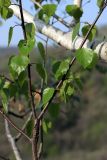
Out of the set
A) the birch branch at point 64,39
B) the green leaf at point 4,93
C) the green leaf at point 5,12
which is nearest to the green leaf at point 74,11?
the birch branch at point 64,39

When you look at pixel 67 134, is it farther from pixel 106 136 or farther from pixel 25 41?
pixel 25 41

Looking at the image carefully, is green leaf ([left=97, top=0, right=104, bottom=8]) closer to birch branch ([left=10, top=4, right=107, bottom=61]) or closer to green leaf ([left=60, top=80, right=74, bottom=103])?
birch branch ([left=10, top=4, right=107, bottom=61])

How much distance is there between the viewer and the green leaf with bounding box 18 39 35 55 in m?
1.77

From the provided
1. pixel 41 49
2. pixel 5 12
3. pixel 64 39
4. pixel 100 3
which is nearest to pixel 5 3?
pixel 5 12

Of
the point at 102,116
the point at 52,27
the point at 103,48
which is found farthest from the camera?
the point at 102,116

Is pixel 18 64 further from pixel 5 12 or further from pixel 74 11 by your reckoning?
pixel 74 11

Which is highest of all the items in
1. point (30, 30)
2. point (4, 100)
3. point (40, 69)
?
point (30, 30)

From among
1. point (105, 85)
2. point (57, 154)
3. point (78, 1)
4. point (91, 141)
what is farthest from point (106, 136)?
point (78, 1)

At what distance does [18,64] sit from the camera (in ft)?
5.90

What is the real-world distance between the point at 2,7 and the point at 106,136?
2062 centimetres

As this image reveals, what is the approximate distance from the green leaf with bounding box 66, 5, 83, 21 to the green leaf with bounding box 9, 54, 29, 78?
14.1 inches

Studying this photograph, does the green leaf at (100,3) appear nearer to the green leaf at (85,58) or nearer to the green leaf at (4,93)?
the green leaf at (85,58)

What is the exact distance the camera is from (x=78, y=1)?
2535 millimetres

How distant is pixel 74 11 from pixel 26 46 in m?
0.39
